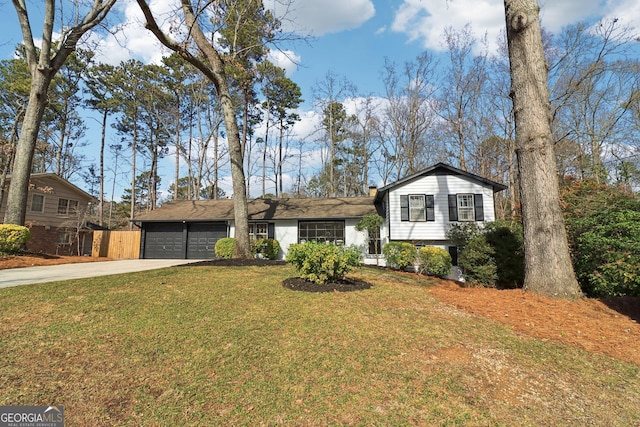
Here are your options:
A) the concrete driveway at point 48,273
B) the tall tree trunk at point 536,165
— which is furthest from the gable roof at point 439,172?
the concrete driveway at point 48,273

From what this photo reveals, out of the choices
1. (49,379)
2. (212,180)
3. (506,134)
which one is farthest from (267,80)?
(49,379)

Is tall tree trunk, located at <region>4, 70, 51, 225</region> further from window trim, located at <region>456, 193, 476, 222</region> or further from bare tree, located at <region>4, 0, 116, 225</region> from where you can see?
window trim, located at <region>456, 193, 476, 222</region>

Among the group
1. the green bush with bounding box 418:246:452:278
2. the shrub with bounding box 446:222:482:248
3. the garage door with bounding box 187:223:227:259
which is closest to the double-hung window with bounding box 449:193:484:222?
the shrub with bounding box 446:222:482:248

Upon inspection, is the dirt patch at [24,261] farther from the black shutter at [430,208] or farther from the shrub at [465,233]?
the black shutter at [430,208]

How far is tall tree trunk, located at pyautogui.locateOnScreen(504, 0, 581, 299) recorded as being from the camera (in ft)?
18.2

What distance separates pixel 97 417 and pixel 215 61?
461 inches

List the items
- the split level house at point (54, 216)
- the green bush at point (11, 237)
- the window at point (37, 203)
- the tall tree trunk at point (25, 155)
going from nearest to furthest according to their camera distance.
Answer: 1. the green bush at point (11, 237)
2. the tall tree trunk at point (25, 155)
3. the split level house at point (54, 216)
4. the window at point (37, 203)

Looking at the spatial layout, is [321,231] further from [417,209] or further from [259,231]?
[417,209]

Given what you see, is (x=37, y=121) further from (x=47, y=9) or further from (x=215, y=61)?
(x=215, y=61)

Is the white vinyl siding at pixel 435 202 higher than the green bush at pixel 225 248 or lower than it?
higher

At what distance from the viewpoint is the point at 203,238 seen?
18047 millimetres

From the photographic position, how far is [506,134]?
20.7 metres

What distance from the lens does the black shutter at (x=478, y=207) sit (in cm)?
1452

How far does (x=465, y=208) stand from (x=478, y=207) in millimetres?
566
